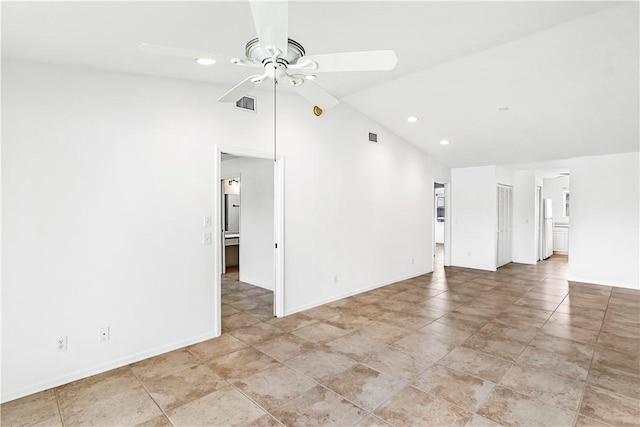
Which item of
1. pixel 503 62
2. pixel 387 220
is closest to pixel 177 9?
pixel 503 62

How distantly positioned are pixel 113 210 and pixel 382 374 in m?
2.73

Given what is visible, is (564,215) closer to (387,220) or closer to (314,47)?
(387,220)

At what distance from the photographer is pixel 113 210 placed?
292 centimetres

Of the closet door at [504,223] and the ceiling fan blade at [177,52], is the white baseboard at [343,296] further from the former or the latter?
the ceiling fan blade at [177,52]

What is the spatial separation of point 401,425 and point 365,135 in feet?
13.8

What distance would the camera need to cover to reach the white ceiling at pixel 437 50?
2.14 meters

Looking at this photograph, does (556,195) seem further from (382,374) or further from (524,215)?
(382,374)

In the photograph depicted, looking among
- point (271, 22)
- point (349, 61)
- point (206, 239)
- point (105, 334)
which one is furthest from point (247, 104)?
point (105, 334)

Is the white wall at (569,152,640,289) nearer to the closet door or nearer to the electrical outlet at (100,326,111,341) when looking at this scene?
the closet door

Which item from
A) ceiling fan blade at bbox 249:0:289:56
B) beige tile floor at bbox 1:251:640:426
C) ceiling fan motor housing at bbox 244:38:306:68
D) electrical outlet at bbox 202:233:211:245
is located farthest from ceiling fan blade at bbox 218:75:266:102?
beige tile floor at bbox 1:251:640:426

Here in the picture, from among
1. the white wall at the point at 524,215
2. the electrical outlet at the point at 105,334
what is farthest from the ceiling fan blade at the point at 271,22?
the white wall at the point at 524,215

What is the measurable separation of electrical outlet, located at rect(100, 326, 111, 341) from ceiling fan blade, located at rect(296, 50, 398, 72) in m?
2.71

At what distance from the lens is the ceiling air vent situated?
3.81 meters

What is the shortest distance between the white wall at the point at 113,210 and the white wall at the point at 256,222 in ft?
4.20
